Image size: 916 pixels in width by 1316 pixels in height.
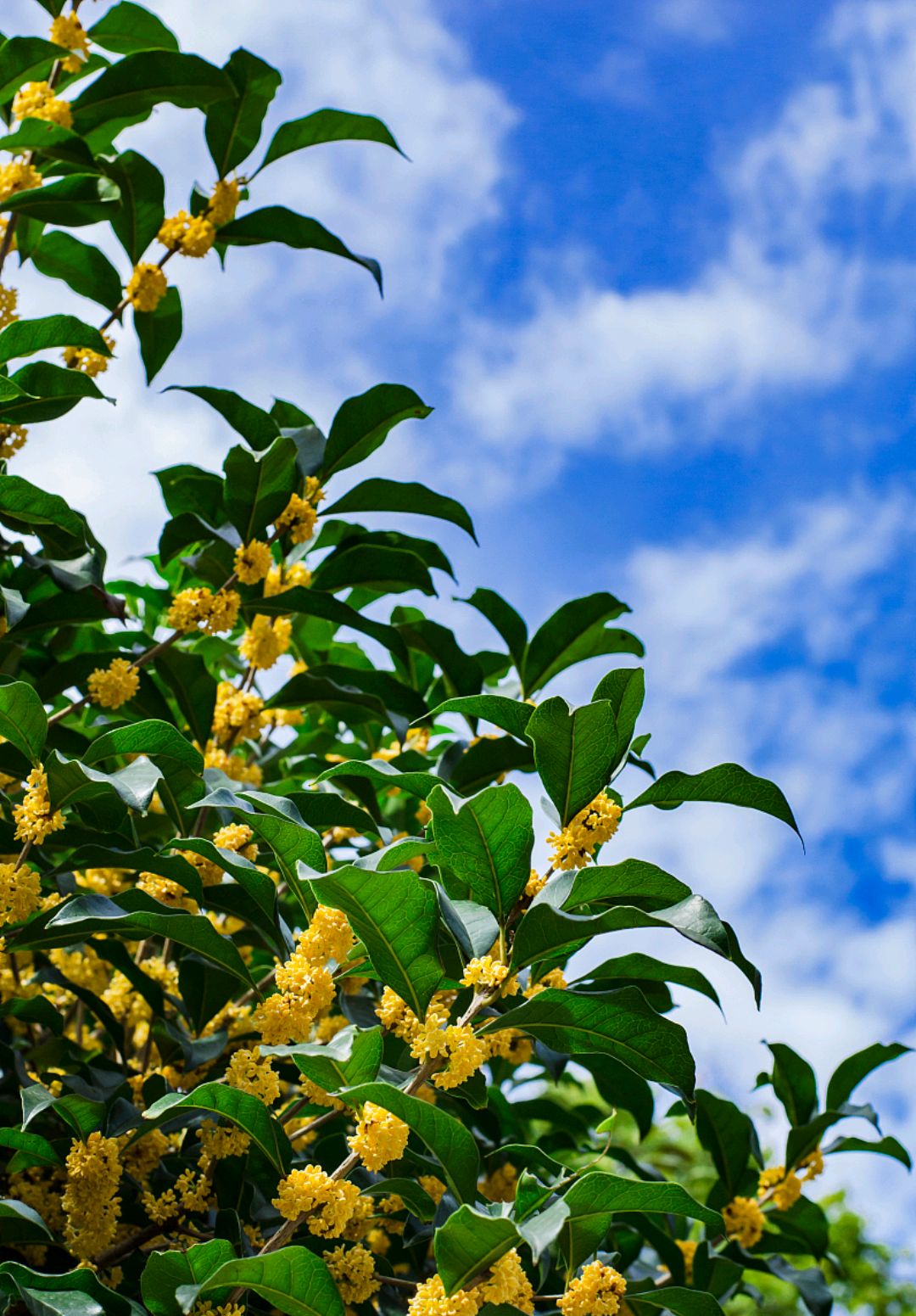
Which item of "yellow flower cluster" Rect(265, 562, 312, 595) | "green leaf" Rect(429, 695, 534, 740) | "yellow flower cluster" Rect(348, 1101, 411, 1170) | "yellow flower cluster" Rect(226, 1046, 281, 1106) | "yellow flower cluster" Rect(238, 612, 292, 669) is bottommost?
"yellow flower cluster" Rect(348, 1101, 411, 1170)

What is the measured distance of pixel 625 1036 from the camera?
5.67 ft

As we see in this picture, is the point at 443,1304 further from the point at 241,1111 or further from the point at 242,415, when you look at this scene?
the point at 242,415

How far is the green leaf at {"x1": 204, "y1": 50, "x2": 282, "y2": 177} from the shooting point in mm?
2795

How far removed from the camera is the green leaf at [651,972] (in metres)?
1.83

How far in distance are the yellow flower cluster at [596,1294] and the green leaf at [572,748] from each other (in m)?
0.64

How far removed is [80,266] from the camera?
2895 mm

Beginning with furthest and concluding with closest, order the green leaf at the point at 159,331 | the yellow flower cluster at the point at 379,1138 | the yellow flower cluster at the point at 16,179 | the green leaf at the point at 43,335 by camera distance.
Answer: the green leaf at the point at 159,331
the yellow flower cluster at the point at 16,179
the green leaf at the point at 43,335
the yellow flower cluster at the point at 379,1138

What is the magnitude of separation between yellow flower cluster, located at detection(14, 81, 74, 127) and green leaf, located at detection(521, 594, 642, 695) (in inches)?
64.0

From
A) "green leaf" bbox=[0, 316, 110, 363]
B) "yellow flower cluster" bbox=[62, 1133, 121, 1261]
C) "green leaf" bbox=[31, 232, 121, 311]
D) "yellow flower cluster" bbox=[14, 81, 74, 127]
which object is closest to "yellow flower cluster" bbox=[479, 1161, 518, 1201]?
"yellow flower cluster" bbox=[62, 1133, 121, 1261]

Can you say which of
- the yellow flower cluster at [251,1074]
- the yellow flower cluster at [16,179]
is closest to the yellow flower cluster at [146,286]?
the yellow flower cluster at [16,179]

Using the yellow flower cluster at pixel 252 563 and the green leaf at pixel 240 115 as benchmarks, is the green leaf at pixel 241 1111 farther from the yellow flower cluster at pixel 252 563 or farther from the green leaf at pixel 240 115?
the green leaf at pixel 240 115

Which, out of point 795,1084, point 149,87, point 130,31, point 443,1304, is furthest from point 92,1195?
point 130,31

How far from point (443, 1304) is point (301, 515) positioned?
5.40 ft

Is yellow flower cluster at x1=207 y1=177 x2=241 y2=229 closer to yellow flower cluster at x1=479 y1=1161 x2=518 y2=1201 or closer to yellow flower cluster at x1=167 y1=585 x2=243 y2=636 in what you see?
yellow flower cluster at x1=167 y1=585 x2=243 y2=636
